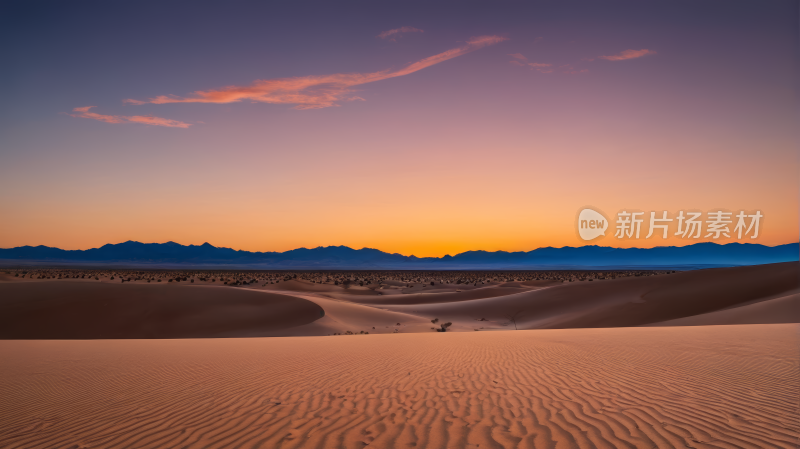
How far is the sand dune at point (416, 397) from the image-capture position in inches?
197

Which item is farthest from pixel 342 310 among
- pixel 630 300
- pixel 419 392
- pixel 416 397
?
pixel 416 397

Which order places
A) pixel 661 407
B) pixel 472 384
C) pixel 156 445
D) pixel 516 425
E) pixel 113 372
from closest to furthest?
pixel 156 445, pixel 516 425, pixel 661 407, pixel 472 384, pixel 113 372

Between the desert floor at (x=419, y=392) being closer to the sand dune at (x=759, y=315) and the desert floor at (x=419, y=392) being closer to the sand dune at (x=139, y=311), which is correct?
the sand dune at (x=759, y=315)

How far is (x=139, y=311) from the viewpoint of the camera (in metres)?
22.8

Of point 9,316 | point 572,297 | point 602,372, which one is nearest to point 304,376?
point 602,372

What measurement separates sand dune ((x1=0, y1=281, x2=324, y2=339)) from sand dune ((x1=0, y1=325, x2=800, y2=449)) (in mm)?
10894

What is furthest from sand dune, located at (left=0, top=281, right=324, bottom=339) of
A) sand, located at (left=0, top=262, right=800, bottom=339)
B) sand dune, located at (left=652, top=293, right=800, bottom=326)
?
sand dune, located at (left=652, top=293, right=800, bottom=326)

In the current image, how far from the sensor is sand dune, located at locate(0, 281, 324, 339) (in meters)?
20.5

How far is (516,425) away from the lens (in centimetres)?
528

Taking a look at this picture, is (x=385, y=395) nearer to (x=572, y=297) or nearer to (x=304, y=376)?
(x=304, y=376)

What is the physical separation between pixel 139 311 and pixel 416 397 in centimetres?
2107

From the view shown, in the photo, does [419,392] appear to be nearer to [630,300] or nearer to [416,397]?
[416,397]

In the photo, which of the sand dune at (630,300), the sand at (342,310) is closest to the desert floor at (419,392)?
the sand at (342,310)

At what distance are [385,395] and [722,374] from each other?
5.51 m
